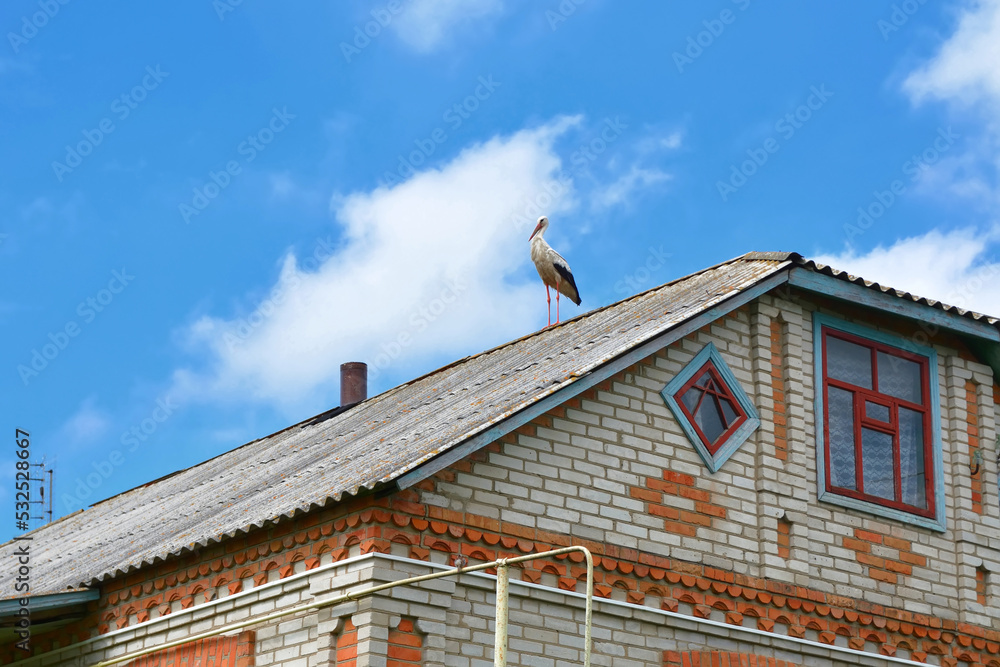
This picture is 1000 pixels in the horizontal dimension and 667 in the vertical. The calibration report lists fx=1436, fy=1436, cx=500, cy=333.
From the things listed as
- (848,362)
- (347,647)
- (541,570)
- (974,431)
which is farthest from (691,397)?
(347,647)

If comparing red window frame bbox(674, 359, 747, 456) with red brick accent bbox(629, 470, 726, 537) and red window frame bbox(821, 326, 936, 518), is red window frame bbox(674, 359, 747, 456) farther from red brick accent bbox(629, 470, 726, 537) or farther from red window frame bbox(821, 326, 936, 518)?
red window frame bbox(821, 326, 936, 518)

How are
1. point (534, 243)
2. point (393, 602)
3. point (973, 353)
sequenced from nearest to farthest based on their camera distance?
point (393, 602), point (973, 353), point (534, 243)

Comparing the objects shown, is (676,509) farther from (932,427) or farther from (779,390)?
(932,427)

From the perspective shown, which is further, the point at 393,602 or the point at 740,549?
the point at 740,549

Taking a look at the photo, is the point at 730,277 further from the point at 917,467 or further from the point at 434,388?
the point at 434,388

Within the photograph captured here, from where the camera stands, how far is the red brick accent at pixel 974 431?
14.0 m

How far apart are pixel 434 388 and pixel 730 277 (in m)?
3.50

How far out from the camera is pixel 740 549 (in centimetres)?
1232

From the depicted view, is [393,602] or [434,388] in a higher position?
[434,388]

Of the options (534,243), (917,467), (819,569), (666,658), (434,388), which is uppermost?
(534,243)

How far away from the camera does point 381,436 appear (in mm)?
13203

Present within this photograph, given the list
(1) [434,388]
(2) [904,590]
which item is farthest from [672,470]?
(1) [434,388]

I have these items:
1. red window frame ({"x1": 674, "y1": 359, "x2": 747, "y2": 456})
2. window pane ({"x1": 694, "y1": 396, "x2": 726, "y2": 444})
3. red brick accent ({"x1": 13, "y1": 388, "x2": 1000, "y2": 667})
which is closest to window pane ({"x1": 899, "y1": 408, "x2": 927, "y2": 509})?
red brick accent ({"x1": 13, "y1": 388, "x2": 1000, "y2": 667})

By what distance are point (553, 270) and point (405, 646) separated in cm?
802
